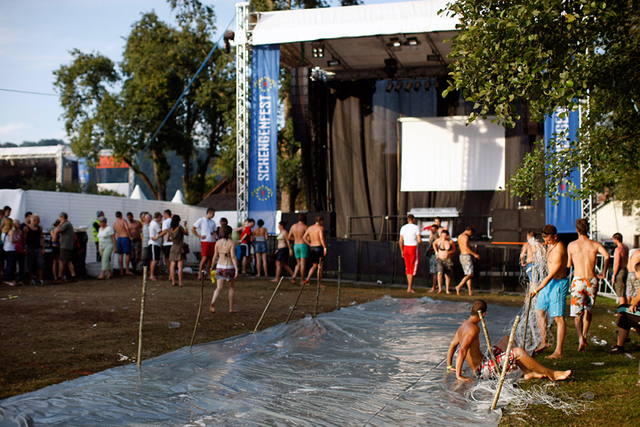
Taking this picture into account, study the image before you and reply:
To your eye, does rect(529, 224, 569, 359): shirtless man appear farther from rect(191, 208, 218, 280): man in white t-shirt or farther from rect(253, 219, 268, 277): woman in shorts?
rect(253, 219, 268, 277): woman in shorts

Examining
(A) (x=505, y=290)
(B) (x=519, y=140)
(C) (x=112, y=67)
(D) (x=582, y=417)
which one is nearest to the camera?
(D) (x=582, y=417)

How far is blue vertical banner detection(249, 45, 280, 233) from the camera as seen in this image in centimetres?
1585

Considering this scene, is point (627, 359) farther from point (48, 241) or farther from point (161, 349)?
point (48, 241)

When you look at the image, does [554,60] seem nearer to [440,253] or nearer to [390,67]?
[440,253]

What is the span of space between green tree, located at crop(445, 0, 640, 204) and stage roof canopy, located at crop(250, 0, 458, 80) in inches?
331

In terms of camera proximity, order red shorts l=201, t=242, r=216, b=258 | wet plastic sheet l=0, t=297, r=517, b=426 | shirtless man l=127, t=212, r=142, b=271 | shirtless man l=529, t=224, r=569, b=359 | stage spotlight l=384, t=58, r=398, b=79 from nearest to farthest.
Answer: wet plastic sheet l=0, t=297, r=517, b=426 < shirtless man l=529, t=224, r=569, b=359 < red shorts l=201, t=242, r=216, b=258 < shirtless man l=127, t=212, r=142, b=271 < stage spotlight l=384, t=58, r=398, b=79

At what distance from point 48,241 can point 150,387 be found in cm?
988

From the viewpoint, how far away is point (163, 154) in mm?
30734

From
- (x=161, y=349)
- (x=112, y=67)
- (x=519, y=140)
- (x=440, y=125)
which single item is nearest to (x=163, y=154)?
(x=112, y=67)

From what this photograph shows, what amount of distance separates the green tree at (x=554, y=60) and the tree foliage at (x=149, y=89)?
22.5 metres

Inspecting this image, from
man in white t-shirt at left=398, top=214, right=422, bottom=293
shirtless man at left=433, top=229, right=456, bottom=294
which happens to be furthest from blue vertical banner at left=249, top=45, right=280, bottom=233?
shirtless man at left=433, top=229, right=456, bottom=294

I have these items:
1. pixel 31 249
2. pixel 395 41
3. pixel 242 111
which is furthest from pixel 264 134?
pixel 31 249

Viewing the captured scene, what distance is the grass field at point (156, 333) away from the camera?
457cm

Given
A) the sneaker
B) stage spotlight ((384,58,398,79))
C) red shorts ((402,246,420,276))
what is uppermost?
stage spotlight ((384,58,398,79))
